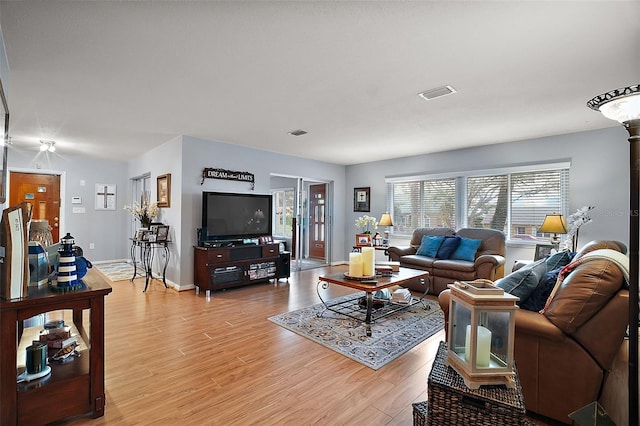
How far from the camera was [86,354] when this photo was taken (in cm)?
193

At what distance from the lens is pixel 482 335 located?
1425 millimetres

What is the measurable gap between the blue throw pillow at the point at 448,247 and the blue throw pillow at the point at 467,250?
0.05 metres

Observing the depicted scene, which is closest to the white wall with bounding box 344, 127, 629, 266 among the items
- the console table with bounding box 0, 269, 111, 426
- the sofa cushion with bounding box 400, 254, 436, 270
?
the sofa cushion with bounding box 400, 254, 436, 270

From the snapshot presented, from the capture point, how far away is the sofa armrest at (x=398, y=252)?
17.0ft

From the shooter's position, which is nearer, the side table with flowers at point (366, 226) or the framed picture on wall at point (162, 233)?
the framed picture on wall at point (162, 233)

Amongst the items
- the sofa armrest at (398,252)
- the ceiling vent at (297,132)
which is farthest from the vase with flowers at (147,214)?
the sofa armrest at (398,252)

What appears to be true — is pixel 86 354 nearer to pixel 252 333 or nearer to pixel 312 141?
pixel 252 333

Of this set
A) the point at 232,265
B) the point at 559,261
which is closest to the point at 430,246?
the point at 559,261

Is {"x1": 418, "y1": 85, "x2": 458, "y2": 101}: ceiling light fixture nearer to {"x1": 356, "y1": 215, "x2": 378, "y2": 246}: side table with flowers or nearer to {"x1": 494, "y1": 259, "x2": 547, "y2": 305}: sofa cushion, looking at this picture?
{"x1": 494, "y1": 259, "x2": 547, "y2": 305}: sofa cushion

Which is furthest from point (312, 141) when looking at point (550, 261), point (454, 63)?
point (550, 261)

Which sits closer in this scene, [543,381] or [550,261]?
[543,381]

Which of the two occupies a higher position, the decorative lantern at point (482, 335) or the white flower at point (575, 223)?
the white flower at point (575, 223)

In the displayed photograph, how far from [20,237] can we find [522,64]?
340 cm

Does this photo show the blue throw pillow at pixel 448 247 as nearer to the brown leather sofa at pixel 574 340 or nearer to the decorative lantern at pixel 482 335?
the brown leather sofa at pixel 574 340
